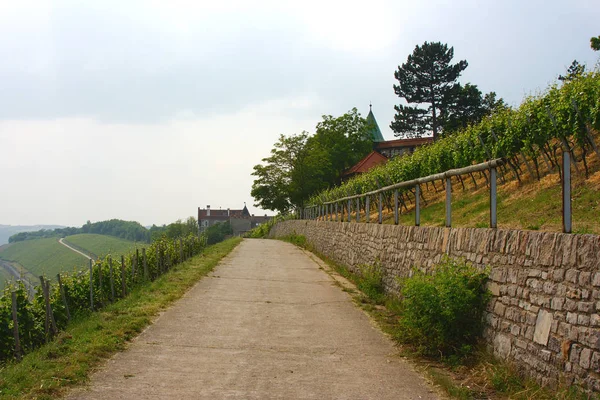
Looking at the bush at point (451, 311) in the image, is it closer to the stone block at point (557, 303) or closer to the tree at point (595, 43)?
the stone block at point (557, 303)

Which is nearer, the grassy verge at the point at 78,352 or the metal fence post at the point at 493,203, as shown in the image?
the grassy verge at the point at 78,352

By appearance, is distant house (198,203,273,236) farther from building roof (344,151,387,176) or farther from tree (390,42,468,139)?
tree (390,42,468,139)

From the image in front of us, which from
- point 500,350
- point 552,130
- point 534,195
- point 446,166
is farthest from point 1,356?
point 446,166

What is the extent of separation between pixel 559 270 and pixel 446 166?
54.5ft

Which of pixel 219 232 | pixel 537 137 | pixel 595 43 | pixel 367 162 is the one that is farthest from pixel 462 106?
pixel 219 232

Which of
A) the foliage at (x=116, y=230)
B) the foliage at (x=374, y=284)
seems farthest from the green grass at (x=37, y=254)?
the foliage at (x=374, y=284)

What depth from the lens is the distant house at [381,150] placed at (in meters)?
63.0

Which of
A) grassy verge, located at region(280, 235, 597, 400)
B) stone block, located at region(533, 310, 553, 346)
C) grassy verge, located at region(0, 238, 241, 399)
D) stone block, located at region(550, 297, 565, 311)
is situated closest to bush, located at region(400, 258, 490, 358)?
grassy verge, located at region(280, 235, 597, 400)

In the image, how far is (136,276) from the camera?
47.7ft

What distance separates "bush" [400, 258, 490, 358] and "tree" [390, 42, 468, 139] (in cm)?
4615

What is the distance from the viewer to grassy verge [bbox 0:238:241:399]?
5059 millimetres

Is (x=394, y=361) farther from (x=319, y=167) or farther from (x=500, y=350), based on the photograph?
(x=319, y=167)

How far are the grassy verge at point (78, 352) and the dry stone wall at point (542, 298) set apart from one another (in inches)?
165

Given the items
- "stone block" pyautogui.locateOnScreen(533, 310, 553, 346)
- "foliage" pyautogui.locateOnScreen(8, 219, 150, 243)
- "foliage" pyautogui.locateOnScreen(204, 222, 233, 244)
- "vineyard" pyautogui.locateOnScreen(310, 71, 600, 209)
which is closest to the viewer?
"stone block" pyautogui.locateOnScreen(533, 310, 553, 346)
